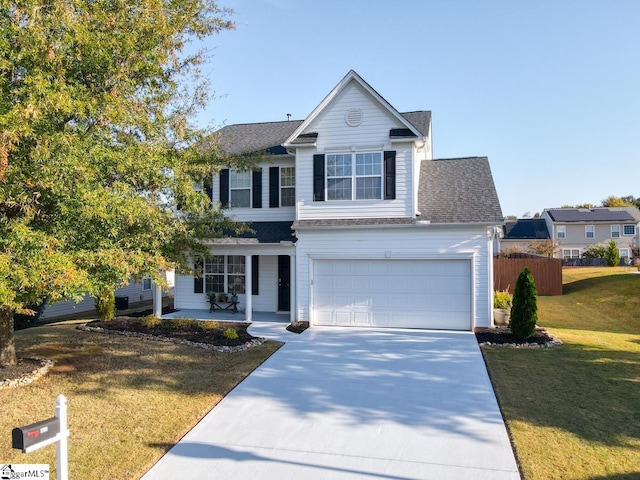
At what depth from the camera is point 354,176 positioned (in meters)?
14.0

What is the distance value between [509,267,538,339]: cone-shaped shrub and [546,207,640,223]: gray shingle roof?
42.8 m

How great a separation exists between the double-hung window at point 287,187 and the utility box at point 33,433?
40.3 ft

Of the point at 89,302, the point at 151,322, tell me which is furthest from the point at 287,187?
the point at 89,302

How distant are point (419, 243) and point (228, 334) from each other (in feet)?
20.5

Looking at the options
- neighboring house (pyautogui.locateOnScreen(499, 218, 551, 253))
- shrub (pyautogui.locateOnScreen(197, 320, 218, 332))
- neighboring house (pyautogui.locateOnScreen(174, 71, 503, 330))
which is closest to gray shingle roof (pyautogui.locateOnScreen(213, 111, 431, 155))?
neighboring house (pyautogui.locateOnScreen(174, 71, 503, 330))

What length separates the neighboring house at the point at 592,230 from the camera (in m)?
48.4

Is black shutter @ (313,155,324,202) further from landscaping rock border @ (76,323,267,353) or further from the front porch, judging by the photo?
landscaping rock border @ (76,323,267,353)

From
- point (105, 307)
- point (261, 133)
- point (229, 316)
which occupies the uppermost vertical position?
point (261, 133)

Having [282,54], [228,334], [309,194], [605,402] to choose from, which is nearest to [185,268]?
[228,334]

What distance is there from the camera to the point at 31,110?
6480 millimetres

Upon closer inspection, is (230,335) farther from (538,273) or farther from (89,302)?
(538,273)

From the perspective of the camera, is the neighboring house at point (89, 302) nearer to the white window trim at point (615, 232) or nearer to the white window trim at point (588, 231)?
the white window trim at point (588, 231)

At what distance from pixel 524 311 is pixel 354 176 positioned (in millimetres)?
6341

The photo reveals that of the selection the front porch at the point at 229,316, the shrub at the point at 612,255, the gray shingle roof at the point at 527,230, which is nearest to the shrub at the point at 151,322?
the front porch at the point at 229,316
